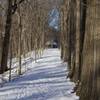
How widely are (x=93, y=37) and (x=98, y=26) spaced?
40 centimetres

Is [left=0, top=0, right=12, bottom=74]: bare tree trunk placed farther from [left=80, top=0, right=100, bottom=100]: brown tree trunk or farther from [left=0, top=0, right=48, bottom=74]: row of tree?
[left=80, top=0, right=100, bottom=100]: brown tree trunk

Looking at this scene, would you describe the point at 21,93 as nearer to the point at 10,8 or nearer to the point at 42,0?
the point at 10,8

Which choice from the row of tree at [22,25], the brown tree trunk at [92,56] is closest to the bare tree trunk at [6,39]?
the row of tree at [22,25]

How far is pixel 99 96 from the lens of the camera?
11406mm

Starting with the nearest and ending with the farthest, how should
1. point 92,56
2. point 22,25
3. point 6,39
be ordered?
point 92,56 → point 6,39 → point 22,25

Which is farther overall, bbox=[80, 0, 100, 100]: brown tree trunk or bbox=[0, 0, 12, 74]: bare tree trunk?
bbox=[0, 0, 12, 74]: bare tree trunk

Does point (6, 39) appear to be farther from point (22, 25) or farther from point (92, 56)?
point (92, 56)

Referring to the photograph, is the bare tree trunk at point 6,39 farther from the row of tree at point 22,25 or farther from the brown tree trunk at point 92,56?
the brown tree trunk at point 92,56

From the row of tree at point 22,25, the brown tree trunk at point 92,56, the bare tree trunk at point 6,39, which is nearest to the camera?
the brown tree trunk at point 92,56

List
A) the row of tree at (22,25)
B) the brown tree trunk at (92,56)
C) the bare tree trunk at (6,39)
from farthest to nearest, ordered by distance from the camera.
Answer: the row of tree at (22,25) → the bare tree trunk at (6,39) → the brown tree trunk at (92,56)

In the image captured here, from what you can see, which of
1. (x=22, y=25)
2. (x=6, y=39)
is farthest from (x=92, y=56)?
(x=22, y=25)

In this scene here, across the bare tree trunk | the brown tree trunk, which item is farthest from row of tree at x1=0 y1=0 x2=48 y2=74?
the brown tree trunk

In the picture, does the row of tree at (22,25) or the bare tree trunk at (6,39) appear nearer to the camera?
the bare tree trunk at (6,39)

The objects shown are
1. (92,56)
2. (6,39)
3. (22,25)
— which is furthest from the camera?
(22,25)
